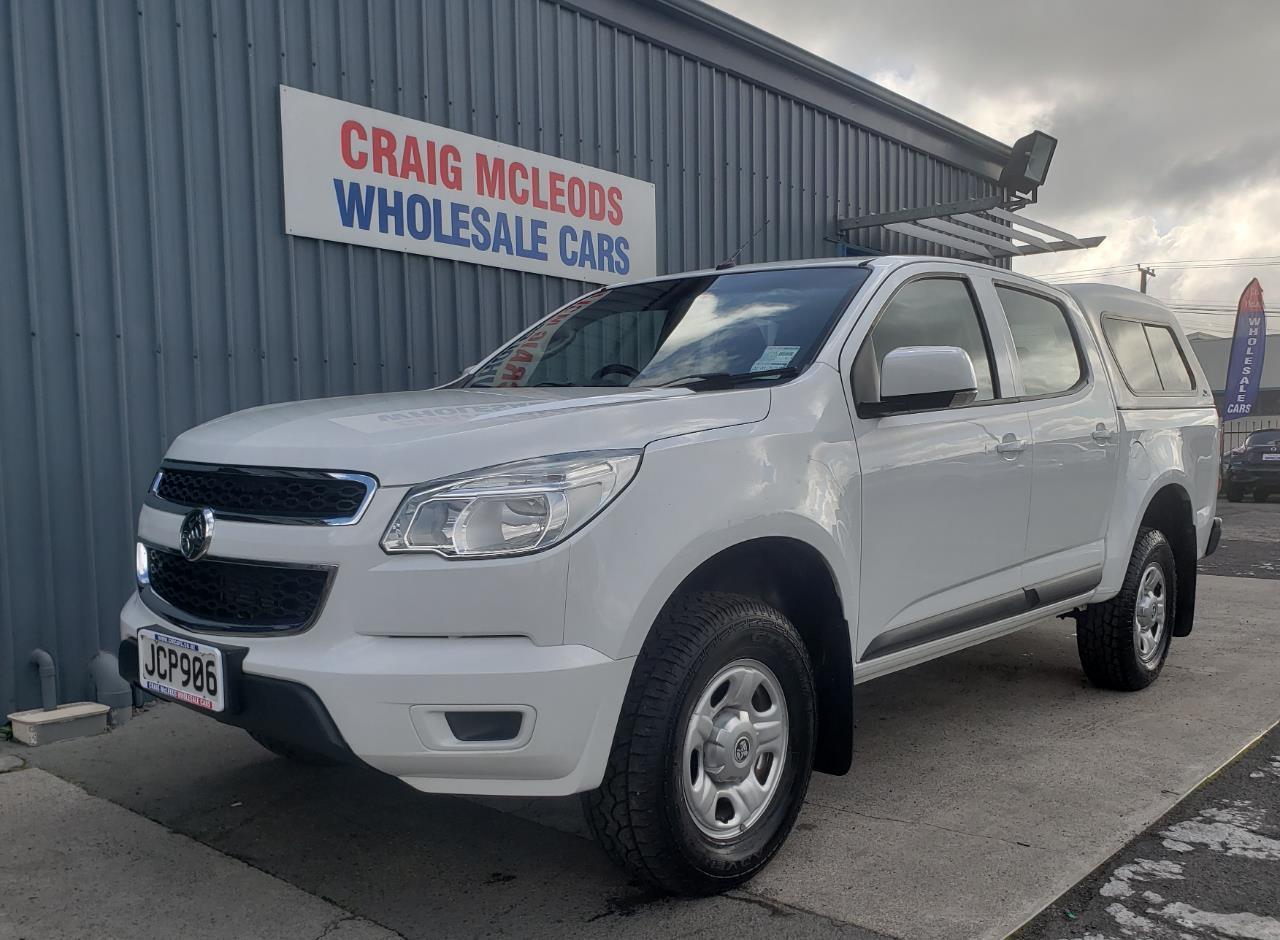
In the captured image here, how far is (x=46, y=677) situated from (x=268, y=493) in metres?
2.69

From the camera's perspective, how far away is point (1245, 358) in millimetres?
21281

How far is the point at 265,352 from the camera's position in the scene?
5.58 metres

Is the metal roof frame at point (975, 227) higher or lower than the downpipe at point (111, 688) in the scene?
higher

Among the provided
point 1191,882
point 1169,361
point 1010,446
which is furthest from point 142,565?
point 1169,361

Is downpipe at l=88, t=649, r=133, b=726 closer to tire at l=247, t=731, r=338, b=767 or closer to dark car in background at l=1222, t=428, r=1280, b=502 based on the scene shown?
tire at l=247, t=731, r=338, b=767

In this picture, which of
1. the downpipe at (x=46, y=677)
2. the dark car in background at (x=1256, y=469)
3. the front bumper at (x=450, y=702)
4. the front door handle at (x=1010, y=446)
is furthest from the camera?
the dark car in background at (x=1256, y=469)

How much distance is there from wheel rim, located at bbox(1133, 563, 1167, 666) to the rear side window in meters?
0.86

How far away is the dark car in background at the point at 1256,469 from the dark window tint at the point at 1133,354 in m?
16.9

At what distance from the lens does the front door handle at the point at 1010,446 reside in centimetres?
388

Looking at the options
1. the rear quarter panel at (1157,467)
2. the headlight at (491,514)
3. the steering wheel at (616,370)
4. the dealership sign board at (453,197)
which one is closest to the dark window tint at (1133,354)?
the rear quarter panel at (1157,467)

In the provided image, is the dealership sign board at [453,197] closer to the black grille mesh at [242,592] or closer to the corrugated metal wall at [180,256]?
the corrugated metal wall at [180,256]

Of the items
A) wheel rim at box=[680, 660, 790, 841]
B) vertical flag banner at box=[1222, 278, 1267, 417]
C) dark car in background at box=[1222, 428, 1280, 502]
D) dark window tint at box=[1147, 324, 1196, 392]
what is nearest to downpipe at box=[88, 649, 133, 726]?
wheel rim at box=[680, 660, 790, 841]

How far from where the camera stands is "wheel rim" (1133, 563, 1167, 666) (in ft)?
16.2

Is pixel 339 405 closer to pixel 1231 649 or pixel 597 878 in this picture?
pixel 597 878
